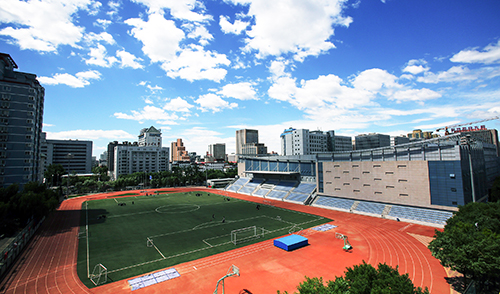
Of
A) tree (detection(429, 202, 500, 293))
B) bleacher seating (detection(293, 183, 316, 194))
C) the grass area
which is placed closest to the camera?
tree (detection(429, 202, 500, 293))

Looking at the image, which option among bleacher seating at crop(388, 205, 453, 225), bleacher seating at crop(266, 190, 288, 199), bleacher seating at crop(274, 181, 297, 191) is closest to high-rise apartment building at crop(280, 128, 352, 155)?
bleacher seating at crop(274, 181, 297, 191)

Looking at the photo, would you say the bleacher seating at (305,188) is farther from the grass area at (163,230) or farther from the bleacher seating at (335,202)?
the grass area at (163,230)

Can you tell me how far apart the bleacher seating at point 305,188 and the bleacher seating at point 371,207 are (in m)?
18.8

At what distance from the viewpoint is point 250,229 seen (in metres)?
48.9

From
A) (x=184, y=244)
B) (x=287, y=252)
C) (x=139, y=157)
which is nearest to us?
(x=287, y=252)

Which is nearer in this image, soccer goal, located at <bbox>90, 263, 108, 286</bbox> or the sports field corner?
the sports field corner

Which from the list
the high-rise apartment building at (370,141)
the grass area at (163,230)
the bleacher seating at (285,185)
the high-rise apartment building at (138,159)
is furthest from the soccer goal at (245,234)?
the high-rise apartment building at (370,141)

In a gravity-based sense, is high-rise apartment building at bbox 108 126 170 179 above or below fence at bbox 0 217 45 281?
above

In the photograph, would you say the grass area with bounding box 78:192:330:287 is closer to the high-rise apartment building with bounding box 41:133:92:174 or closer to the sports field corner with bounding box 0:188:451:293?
the sports field corner with bounding box 0:188:451:293

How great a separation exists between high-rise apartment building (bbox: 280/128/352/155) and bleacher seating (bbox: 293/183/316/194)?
6069 cm

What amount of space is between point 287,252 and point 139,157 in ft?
542

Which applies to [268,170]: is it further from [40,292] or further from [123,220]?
[40,292]

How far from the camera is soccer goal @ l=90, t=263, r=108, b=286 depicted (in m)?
27.6

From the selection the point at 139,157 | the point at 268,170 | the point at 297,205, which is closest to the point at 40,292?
the point at 297,205
